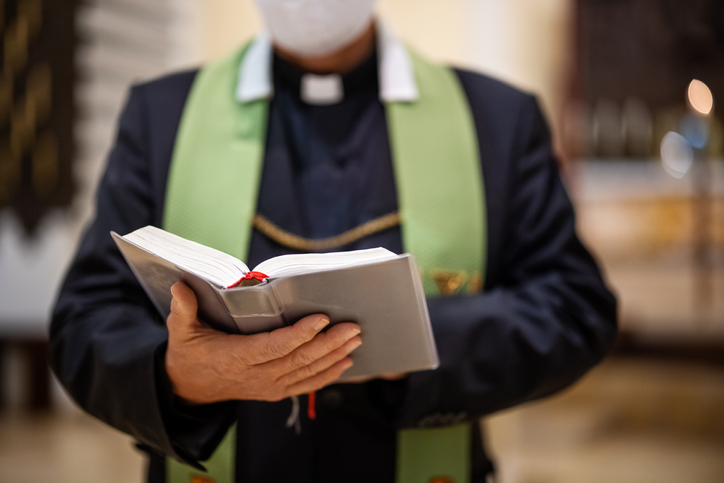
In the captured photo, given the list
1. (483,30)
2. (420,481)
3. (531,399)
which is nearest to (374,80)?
(531,399)

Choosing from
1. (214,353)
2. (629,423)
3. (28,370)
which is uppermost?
(214,353)

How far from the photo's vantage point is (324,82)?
4.84ft

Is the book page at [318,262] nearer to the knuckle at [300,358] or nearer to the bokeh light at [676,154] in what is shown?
the knuckle at [300,358]

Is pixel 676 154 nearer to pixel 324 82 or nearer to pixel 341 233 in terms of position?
pixel 324 82

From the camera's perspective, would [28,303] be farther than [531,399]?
Yes

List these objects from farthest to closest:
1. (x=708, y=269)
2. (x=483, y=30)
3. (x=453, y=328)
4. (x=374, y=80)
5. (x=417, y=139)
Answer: (x=708, y=269) → (x=483, y=30) → (x=374, y=80) → (x=417, y=139) → (x=453, y=328)

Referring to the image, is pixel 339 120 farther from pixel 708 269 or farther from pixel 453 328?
pixel 708 269

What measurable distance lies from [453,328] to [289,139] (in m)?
0.58

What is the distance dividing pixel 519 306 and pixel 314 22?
73 centimetres

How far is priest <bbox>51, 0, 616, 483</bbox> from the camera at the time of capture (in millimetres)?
1149

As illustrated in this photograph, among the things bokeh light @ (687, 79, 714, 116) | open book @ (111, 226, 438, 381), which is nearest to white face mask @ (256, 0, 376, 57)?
open book @ (111, 226, 438, 381)

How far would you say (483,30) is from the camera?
3279 millimetres

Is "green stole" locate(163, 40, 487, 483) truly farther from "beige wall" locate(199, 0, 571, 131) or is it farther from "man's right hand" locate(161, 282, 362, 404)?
"beige wall" locate(199, 0, 571, 131)

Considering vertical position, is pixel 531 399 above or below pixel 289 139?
below
